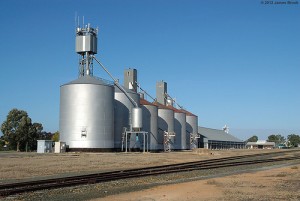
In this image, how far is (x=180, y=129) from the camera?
355 feet

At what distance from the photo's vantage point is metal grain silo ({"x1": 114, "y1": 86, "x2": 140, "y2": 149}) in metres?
78.5

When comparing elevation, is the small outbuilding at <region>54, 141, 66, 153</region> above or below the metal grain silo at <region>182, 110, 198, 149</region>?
below

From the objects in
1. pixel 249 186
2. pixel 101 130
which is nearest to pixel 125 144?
pixel 101 130

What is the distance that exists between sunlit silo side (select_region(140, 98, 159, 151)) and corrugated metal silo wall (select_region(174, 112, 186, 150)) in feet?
49.1

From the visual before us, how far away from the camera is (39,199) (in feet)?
49.4

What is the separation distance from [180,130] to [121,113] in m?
32.2

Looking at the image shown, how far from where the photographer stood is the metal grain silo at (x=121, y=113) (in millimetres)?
78500

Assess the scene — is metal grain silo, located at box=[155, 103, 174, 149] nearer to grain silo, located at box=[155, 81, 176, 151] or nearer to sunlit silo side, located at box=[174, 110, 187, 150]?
A: grain silo, located at box=[155, 81, 176, 151]

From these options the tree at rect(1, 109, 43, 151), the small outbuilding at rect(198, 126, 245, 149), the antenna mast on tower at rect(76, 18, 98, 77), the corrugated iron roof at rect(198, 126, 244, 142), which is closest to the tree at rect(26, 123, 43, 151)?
the tree at rect(1, 109, 43, 151)

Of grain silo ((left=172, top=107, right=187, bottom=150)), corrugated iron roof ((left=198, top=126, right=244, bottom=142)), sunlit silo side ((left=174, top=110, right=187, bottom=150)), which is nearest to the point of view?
grain silo ((left=172, top=107, right=187, bottom=150))

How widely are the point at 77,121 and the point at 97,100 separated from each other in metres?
5.49

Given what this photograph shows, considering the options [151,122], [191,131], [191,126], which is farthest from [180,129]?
[151,122]

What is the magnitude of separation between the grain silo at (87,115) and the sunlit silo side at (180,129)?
1328 inches

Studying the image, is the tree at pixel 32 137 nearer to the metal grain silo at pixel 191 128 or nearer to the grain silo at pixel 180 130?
the grain silo at pixel 180 130
